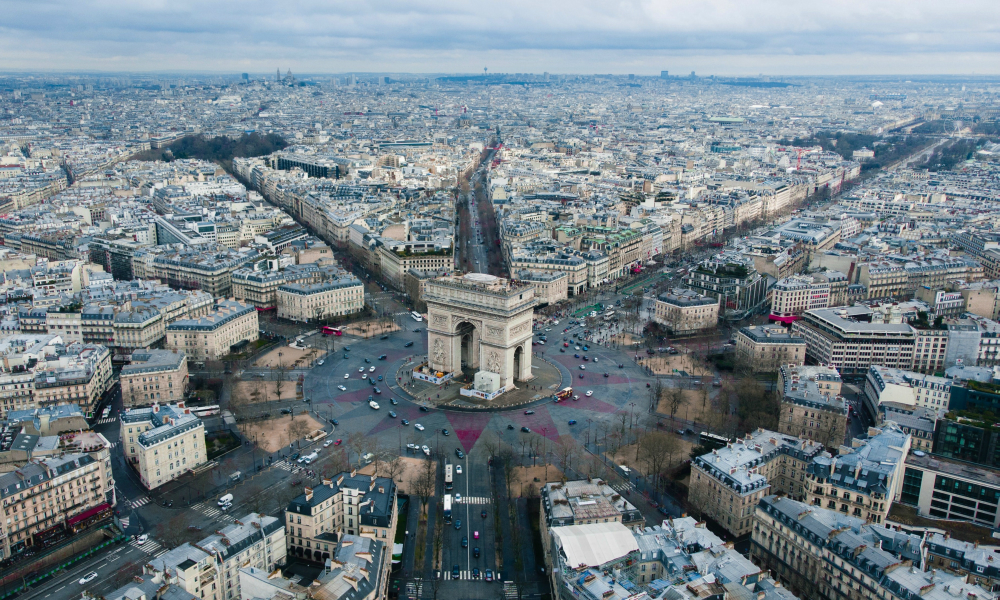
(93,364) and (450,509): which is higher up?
(93,364)

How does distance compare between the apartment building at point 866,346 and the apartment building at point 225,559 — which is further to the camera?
the apartment building at point 866,346

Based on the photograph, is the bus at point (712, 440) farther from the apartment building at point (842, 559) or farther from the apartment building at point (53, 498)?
the apartment building at point (53, 498)

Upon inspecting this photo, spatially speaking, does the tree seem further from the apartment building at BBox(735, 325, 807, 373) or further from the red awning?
the apartment building at BBox(735, 325, 807, 373)

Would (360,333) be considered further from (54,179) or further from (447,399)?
(54,179)

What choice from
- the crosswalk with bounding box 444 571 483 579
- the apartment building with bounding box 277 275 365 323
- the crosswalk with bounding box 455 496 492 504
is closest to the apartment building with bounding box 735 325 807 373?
the crosswalk with bounding box 455 496 492 504

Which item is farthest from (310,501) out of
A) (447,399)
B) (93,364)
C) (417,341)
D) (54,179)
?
(54,179)

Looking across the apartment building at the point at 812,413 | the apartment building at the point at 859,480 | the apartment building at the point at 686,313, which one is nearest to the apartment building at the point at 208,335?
the apartment building at the point at 686,313

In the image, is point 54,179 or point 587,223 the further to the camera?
point 54,179
